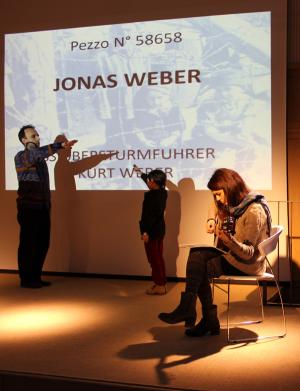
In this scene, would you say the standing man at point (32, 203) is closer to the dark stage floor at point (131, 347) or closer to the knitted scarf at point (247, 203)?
the dark stage floor at point (131, 347)

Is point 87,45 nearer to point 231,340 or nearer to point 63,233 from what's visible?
point 63,233

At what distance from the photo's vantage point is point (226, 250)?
412cm

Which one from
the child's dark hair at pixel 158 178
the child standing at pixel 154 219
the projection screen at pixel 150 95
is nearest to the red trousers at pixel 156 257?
the child standing at pixel 154 219

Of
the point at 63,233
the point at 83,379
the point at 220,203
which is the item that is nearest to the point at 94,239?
the point at 63,233

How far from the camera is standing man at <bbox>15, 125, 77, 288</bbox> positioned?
588cm

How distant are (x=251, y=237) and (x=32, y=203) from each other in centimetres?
264

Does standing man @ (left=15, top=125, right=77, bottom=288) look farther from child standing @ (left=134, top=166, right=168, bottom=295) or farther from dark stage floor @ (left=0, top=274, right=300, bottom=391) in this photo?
child standing @ (left=134, top=166, right=168, bottom=295)

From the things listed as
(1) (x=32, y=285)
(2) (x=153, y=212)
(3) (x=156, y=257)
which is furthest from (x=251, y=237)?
(1) (x=32, y=285)

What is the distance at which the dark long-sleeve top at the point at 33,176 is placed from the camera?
585cm

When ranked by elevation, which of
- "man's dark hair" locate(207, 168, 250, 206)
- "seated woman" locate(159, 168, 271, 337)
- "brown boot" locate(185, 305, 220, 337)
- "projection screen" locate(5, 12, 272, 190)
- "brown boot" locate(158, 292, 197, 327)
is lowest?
"brown boot" locate(185, 305, 220, 337)

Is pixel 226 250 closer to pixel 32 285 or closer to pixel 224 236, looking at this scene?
pixel 224 236

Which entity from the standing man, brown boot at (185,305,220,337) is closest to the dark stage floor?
brown boot at (185,305,220,337)

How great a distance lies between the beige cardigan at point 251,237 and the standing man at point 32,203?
2.40m

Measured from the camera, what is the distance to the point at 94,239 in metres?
6.60
